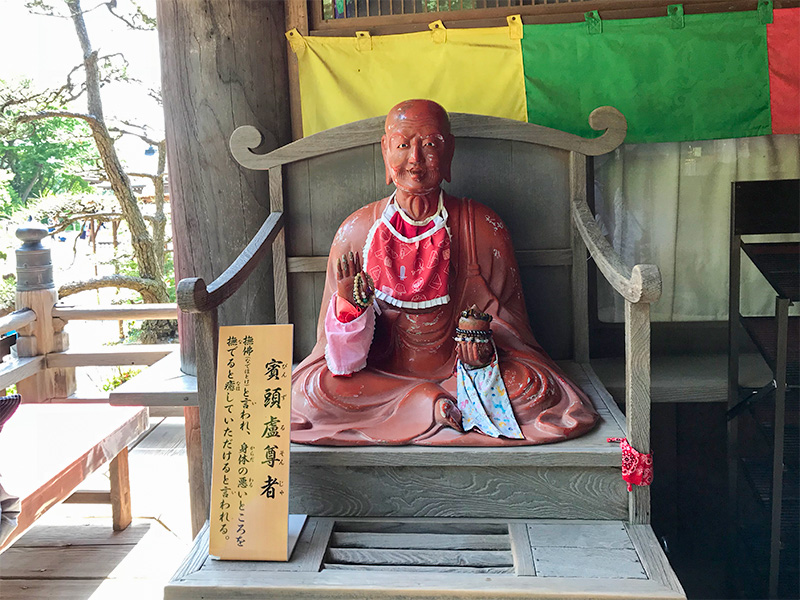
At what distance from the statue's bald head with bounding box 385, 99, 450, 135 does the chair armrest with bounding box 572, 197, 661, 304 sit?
0.72 m

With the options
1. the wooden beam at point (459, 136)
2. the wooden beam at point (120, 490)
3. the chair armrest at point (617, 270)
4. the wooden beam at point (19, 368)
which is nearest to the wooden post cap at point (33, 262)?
the wooden beam at point (19, 368)

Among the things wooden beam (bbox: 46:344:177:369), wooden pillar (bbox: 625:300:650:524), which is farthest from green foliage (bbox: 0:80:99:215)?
wooden pillar (bbox: 625:300:650:524)

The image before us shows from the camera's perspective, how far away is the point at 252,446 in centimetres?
213

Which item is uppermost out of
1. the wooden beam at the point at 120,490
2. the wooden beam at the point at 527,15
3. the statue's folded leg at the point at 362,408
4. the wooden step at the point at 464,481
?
the wooden beam at the point at 527,15

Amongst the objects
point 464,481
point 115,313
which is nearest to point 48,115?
point 115,313

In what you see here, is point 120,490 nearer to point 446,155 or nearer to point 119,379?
point 446,155

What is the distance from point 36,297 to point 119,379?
3.47 metres

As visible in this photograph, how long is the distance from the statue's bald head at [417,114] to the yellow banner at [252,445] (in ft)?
3.19

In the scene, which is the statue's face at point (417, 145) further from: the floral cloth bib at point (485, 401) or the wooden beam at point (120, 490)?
the wooden beam at point (120, 490)

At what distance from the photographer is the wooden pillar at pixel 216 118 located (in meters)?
3.18

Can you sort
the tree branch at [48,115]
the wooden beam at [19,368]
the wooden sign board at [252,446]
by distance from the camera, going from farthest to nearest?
the tree branch at [48,115]
the wooden beam at [19,368]
the wooden sign board at [252,446]

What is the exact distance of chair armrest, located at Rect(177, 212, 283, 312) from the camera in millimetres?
2164

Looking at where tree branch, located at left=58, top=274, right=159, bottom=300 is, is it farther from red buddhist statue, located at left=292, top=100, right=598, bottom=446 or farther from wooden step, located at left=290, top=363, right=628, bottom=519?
wooden step, located at left=290, top=363, right=628, bottom=519

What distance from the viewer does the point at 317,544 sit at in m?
2.17
